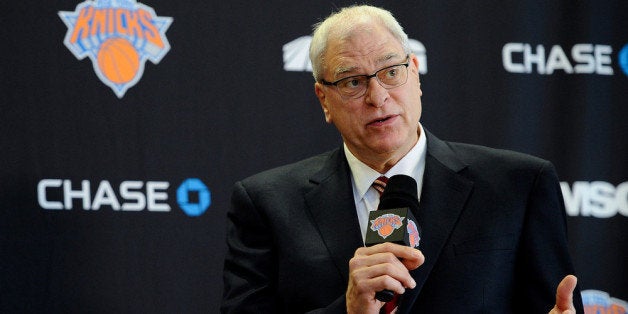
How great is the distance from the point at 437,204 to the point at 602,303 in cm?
142

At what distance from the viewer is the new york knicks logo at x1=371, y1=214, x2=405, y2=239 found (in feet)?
4.67

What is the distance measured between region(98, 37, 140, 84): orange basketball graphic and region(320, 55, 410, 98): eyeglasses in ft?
Answer: 3.62

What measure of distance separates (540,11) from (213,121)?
129 centimetres

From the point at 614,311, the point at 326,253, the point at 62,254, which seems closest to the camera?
the point at 326,253

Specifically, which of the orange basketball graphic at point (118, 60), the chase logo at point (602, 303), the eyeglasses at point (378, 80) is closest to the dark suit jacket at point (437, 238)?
the eyeglasses at point (378, 80)

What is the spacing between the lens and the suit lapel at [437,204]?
174 cm

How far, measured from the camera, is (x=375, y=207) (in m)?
1.94

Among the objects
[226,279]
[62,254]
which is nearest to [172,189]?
[62,254]

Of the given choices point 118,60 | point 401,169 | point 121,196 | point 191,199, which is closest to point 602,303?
point 401,169

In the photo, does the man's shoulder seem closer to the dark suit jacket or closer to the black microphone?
the dark suit jacket

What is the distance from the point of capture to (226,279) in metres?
1.97

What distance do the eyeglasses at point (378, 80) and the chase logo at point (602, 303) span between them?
145 cm

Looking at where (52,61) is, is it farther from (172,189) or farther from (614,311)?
(614,311)

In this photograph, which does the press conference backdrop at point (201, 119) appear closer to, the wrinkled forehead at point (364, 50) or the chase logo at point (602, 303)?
the chase logo at point (602, 303)
